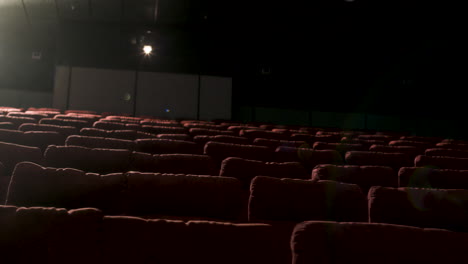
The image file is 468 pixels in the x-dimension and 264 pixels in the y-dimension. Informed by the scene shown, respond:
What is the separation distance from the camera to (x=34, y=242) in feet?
2.95

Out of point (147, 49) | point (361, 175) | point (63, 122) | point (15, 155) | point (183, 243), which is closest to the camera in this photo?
point (183, 243)

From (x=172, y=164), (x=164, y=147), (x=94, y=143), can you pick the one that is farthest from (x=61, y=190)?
(x=164, y=147)

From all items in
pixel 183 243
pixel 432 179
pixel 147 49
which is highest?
pixel 147 49

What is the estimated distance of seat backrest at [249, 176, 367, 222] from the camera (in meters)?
1.42

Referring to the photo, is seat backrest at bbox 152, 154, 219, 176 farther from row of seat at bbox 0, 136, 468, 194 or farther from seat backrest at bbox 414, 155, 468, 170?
seat backrest at bbox 414, 155, 468, 170

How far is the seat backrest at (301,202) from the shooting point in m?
1.42

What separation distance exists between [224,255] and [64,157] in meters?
1.17

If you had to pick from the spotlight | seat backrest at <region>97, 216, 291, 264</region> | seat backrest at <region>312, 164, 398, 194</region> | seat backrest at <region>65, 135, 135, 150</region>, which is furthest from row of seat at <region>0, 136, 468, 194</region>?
the spotlight

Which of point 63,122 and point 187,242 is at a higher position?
point 63,122

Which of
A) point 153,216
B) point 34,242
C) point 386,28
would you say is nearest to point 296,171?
point 153,216

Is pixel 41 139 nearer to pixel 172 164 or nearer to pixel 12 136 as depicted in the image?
pixel 12 136

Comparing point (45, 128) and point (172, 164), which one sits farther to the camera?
point (45, 128)

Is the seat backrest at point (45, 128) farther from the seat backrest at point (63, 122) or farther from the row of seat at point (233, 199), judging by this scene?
the row of seat at point (233, 199)

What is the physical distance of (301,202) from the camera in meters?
1.44
